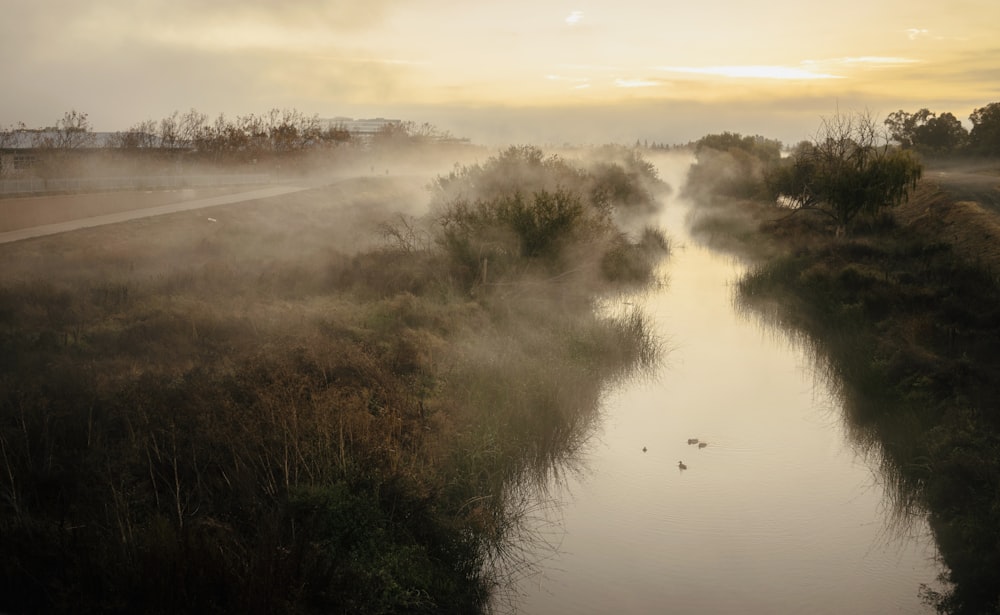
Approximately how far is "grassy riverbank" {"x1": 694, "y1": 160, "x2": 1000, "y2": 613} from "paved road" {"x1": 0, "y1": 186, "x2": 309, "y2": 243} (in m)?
20.0

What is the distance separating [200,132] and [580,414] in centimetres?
4806

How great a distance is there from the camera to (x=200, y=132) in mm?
55312

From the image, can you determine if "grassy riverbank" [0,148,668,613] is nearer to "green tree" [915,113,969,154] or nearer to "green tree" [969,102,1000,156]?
"green tree" [969,102,1000,156]

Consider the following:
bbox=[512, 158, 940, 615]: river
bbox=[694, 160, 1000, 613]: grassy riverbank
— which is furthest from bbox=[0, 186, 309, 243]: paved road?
bbox=[694, 160, 1000, 613]: grassy riverbank

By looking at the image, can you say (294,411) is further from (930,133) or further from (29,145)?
(930,133)

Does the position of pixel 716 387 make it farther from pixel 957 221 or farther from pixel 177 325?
pixel 957 221

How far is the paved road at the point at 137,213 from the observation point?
78.1ft

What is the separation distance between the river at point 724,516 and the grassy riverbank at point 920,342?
1.37ft

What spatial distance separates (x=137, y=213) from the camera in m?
30.2

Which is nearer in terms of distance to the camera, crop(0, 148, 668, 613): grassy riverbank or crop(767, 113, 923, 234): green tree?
crop(0, 148, 668, 613): grassy riverbank

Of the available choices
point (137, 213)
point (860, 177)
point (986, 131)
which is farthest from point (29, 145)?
point (986, 131)

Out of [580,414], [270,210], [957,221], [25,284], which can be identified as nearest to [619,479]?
[580,414]

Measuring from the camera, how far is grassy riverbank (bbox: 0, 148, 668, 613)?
7250 millimetres

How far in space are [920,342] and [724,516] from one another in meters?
7.57
